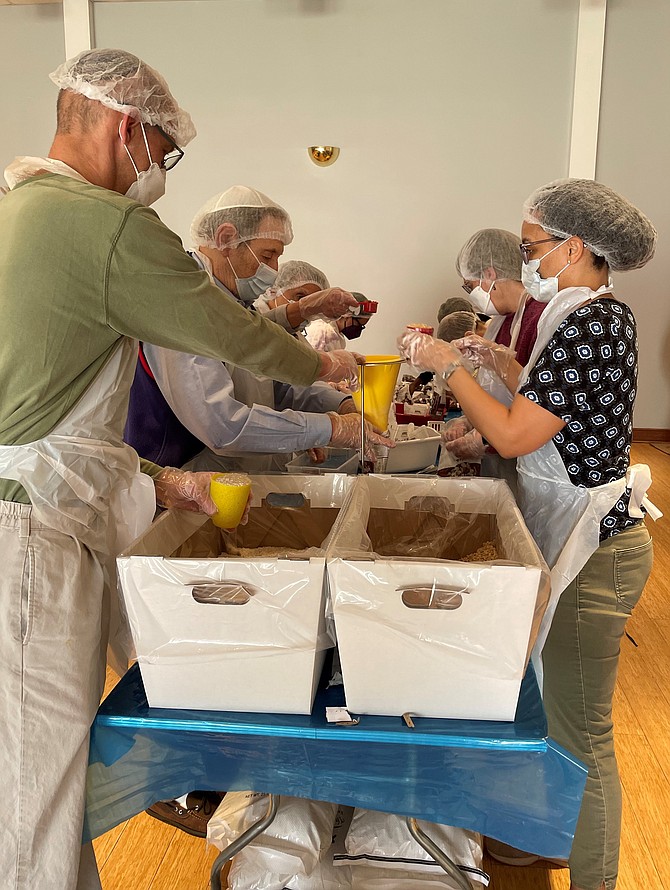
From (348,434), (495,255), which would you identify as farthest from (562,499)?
(495,255)

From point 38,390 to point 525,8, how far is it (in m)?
5.70

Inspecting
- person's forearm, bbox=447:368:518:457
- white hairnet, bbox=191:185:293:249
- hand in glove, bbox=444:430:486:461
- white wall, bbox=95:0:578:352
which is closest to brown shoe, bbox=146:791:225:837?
person's forearm, bbox=447:368:518:457

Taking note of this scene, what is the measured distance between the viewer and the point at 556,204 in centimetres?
176

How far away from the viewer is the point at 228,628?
1174 mm

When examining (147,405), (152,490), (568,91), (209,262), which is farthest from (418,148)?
(152,490)

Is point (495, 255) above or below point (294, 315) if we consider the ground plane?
above

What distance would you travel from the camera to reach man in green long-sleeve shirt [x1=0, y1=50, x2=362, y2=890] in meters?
1.19

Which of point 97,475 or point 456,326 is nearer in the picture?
point 97,475

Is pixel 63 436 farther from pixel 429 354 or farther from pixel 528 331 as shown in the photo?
pixel 528 331

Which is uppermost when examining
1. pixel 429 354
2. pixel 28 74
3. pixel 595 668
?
pixel 28 74

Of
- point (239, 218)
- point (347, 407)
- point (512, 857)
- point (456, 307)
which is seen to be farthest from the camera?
point (456, 307)

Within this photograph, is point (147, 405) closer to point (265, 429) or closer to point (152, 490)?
point (265, 429)

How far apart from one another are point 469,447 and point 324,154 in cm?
419

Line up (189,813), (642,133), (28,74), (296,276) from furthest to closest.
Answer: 1. (28,74)
2. (642,133)
3. (296,276)
4. (189,813)
